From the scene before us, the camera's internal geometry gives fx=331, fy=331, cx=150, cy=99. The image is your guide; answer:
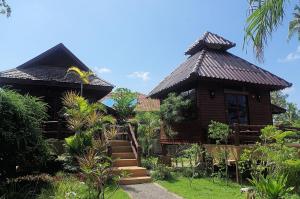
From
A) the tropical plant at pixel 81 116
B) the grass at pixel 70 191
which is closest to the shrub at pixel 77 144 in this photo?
the tropical plant at pixel 81 116

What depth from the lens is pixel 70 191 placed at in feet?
26.9

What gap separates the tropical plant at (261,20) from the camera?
6.46 meters

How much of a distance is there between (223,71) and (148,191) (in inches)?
321

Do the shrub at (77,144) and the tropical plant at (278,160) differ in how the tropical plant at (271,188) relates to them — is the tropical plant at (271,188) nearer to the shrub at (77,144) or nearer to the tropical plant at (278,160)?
the tropical plant at (278,160)

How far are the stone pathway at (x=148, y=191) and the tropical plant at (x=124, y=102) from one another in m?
12.6

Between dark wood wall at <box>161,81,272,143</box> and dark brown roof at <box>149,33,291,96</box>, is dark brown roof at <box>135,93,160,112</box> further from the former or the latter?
dark wood wall at <box>161,81,272,143</box>

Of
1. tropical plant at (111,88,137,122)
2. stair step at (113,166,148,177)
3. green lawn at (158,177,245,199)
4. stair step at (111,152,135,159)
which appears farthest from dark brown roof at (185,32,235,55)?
stair step at (113,166,148,177)

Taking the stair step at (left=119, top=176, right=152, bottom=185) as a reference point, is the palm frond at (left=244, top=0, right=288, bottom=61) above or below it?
above

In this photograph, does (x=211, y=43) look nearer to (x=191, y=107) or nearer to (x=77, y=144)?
(x=191, y=107)

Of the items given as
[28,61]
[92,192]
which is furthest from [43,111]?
[28,61]

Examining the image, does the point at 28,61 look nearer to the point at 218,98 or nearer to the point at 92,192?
the point at 218,98

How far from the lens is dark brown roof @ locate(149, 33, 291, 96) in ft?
50.5

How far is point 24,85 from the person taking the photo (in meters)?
16.3

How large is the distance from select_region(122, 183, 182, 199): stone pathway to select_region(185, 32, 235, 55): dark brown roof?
9963mm
